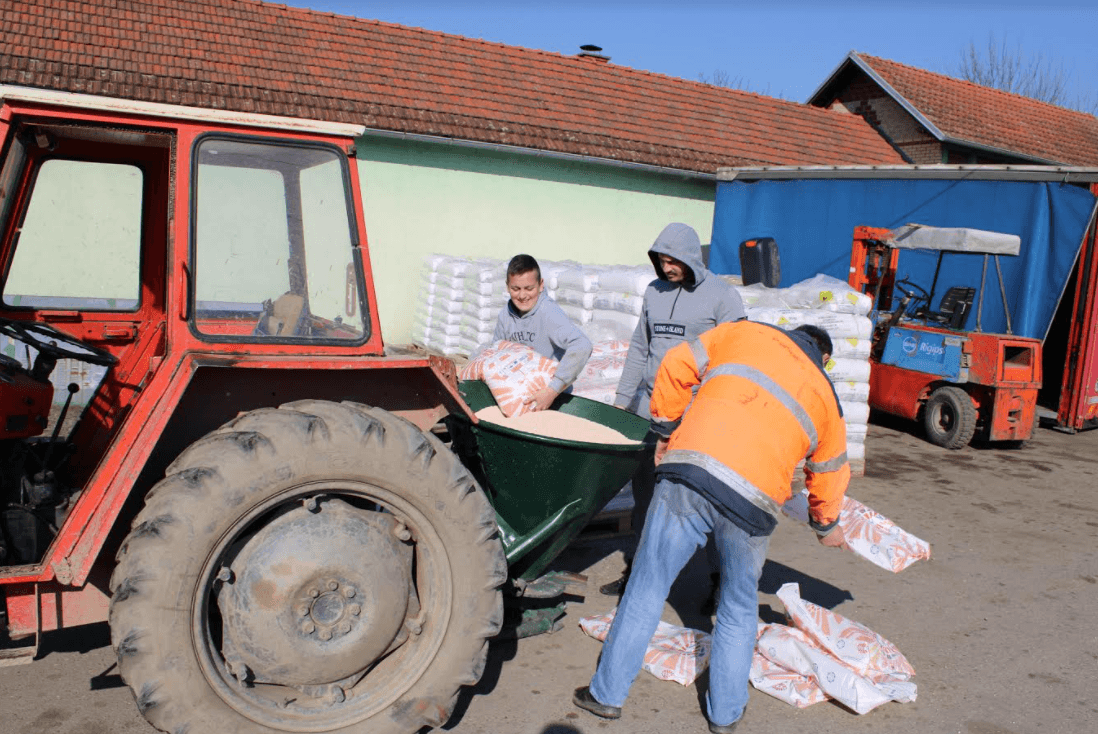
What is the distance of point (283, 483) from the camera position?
2918 mm

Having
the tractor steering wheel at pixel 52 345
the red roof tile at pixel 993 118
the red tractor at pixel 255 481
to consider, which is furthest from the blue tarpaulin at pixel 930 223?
the tractor steering wheel at pixel 52 345

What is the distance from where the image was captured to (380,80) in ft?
42.0

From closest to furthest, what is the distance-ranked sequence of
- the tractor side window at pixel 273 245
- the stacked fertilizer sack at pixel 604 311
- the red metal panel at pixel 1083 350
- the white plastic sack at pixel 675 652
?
the tractor side window at pixel 273 245 → the white plastic sack at pixel 675 652 → the stacked fertilizer sack at pixel 604 311 → the red metal panel at pixel 1083 350

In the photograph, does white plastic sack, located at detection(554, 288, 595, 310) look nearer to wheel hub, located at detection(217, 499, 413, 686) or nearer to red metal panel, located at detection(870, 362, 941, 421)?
red metal panel, located at detection(870, 362, 941, 421)

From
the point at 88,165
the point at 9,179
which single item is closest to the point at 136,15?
the point at 88,165

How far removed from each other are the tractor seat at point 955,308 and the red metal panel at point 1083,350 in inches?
51.0

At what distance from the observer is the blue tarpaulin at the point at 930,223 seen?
10.4m

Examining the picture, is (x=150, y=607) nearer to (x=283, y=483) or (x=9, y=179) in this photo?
(x=283, y=483)

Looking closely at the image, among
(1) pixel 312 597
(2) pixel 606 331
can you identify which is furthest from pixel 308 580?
(2) pixel 606 331

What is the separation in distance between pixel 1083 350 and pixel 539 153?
7452mm

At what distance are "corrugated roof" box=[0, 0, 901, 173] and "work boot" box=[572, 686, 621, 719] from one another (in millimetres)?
9364

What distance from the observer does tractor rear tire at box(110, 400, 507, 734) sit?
2.77m

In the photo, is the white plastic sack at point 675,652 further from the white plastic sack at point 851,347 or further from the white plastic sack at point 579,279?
the white plastic sack at point 579,279

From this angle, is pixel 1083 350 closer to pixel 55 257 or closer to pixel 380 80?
pixel 380 80
